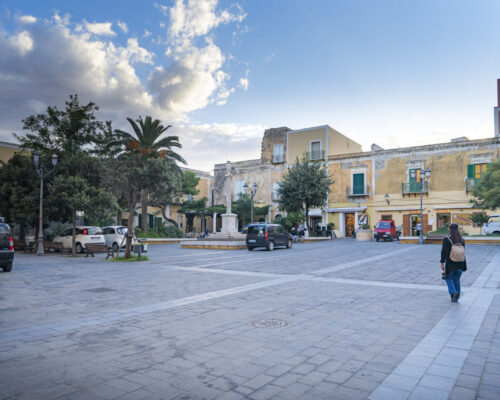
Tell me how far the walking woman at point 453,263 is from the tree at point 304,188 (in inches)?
1043

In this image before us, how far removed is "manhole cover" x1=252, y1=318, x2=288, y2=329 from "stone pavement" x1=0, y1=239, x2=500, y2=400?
1.1 inches

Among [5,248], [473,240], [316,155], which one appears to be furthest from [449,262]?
[316,155]

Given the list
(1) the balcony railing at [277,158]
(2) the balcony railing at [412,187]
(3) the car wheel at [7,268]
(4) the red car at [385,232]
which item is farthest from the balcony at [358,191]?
(3) the car wheel at [7,268]

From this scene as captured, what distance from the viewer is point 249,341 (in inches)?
191

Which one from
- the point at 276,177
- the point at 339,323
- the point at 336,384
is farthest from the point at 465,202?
the point at 336,384

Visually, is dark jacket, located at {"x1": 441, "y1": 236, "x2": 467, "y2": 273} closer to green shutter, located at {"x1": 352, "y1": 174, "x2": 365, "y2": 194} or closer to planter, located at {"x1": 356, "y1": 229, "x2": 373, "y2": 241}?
planter, located at {"x1": 356, "y1": 229, "x2": 373, "y2": 241}

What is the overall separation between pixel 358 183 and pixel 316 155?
6014mm

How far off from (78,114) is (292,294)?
63.4 feet

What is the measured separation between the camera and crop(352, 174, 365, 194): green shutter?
40062mm

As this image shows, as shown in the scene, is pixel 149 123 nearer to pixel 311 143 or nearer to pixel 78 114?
pixel 78 114

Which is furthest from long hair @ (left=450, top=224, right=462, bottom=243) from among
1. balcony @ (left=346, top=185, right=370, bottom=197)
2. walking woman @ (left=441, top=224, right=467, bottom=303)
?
balcony @ (left=346, top=185, right=370, bottom=197)

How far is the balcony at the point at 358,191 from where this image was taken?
130ft

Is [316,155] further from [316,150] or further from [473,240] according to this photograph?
[473,240]

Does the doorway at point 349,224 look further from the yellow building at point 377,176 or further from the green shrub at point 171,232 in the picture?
the green shrub at point 171,232
